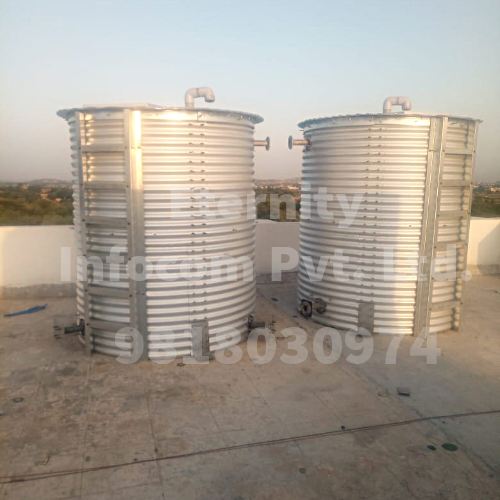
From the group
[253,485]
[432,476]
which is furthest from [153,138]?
[432,476]

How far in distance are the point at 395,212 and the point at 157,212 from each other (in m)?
4.84

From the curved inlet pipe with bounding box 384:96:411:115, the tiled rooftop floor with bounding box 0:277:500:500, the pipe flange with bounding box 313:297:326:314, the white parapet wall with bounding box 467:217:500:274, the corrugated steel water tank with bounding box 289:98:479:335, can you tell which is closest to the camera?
the tiled rooftop floor with bounding box 0:277:500:500

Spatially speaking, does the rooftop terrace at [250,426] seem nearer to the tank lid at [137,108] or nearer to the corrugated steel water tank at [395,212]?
the corrugated steel water tank at [395,212]

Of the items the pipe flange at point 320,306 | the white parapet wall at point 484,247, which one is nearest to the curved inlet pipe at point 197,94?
the pipe flange at point 320,306

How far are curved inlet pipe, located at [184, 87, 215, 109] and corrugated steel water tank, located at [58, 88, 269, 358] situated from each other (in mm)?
40

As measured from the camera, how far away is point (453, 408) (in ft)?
23.5

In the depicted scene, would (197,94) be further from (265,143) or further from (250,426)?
(250,426)

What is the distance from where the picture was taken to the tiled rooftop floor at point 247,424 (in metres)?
5.37

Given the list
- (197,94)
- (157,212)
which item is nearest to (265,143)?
(197,94)

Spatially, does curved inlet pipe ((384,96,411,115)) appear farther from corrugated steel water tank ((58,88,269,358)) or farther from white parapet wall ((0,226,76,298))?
white parapet wall ((0,226,76,298))

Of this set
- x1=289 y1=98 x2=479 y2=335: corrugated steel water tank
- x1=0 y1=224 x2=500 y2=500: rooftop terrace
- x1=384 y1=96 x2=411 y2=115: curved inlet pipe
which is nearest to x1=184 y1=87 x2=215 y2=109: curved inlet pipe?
x1=289 y1=98 x2=479 y2=335: corrugated steel water tank

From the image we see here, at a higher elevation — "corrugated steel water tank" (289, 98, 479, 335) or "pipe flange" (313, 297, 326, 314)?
"corrugated steel water tank" (289, 98, 479, 335)

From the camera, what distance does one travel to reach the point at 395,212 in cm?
970

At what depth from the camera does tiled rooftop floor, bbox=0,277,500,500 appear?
5.37 metres
